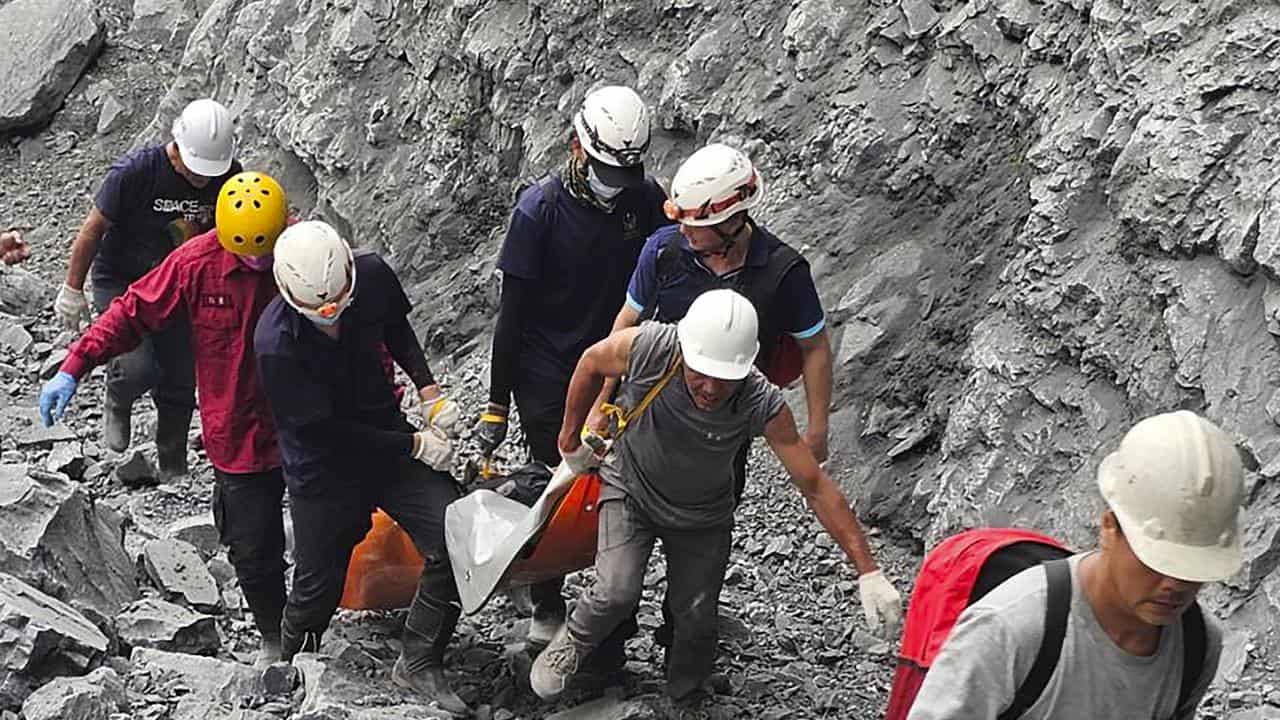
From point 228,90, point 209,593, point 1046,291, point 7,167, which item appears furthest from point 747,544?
point 7,167

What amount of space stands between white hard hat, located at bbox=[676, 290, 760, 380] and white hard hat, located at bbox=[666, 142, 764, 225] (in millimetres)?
665

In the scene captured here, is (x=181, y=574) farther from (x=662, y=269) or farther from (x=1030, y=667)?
(x=1030, y=667)

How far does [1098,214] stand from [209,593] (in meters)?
4.45

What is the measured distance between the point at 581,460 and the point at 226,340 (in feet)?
5.36

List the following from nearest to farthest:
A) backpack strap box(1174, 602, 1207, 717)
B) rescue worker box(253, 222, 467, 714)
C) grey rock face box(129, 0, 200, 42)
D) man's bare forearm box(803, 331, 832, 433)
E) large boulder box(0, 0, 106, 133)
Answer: backpack strap box(1174, 602, 1207, 717), rescue worker box(253, 222, 467, 714), man's bare forearm box(803, 331, 832, 433), large boulder box(0, 0, 106, 133), grey rock face box(129, 0, 200, 42)

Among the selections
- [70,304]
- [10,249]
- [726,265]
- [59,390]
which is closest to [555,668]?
[726,265]

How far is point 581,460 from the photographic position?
19.0 ft

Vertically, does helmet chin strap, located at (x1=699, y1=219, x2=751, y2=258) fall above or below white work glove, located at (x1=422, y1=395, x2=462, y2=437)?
above

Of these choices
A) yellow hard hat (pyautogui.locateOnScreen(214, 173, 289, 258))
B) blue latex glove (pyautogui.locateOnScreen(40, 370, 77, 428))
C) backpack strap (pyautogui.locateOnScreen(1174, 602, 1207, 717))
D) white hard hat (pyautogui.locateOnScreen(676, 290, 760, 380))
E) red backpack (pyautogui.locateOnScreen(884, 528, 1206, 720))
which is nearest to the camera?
backpack strap (pyautogui.locateOnScreen(1174, 602, 1207, 717))

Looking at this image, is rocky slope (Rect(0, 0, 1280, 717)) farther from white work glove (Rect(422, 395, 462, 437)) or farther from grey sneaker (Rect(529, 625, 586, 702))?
white work glove (Rect(422, 395, 462, 437))

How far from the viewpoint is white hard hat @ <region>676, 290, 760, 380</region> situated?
17.0ft

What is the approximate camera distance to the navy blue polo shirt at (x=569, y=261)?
6438 mm

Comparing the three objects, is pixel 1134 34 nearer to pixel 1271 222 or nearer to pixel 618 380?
pixel 1271 222

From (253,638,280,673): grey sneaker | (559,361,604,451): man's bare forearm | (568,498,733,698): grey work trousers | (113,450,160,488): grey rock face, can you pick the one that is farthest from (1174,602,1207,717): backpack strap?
(113,450,160,488): grey rock face
